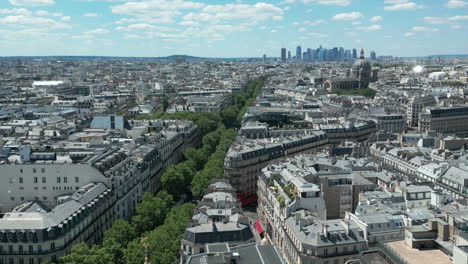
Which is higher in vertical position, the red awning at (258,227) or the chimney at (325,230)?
the chimney at (325,230)

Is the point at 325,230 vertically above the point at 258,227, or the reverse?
the point at 325,230

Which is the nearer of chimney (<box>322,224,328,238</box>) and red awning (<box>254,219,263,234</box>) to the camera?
chimney (<box>322,224,328,238</box>)

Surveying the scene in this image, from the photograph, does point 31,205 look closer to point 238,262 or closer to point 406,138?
point 238,262

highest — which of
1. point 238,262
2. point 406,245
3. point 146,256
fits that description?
point 406,245

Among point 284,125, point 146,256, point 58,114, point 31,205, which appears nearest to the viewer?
point 146,256

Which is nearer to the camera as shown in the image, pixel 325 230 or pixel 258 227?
pixel 325 230

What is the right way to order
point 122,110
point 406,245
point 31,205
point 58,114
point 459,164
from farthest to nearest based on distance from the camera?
point 122,110 → point 58,114 → point 459,164 → point 31,205 → point 406,245

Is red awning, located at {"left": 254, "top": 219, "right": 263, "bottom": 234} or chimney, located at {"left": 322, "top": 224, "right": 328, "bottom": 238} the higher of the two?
chimney, located at {"left": 322, "top": 224, "right": 328, "bottom": 238}

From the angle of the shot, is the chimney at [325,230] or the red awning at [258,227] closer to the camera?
the chimney at [325,230]

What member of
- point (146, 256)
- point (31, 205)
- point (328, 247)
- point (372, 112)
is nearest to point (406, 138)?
point (372, 112)

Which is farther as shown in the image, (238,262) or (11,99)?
(11,99)

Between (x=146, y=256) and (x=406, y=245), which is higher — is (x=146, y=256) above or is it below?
below
